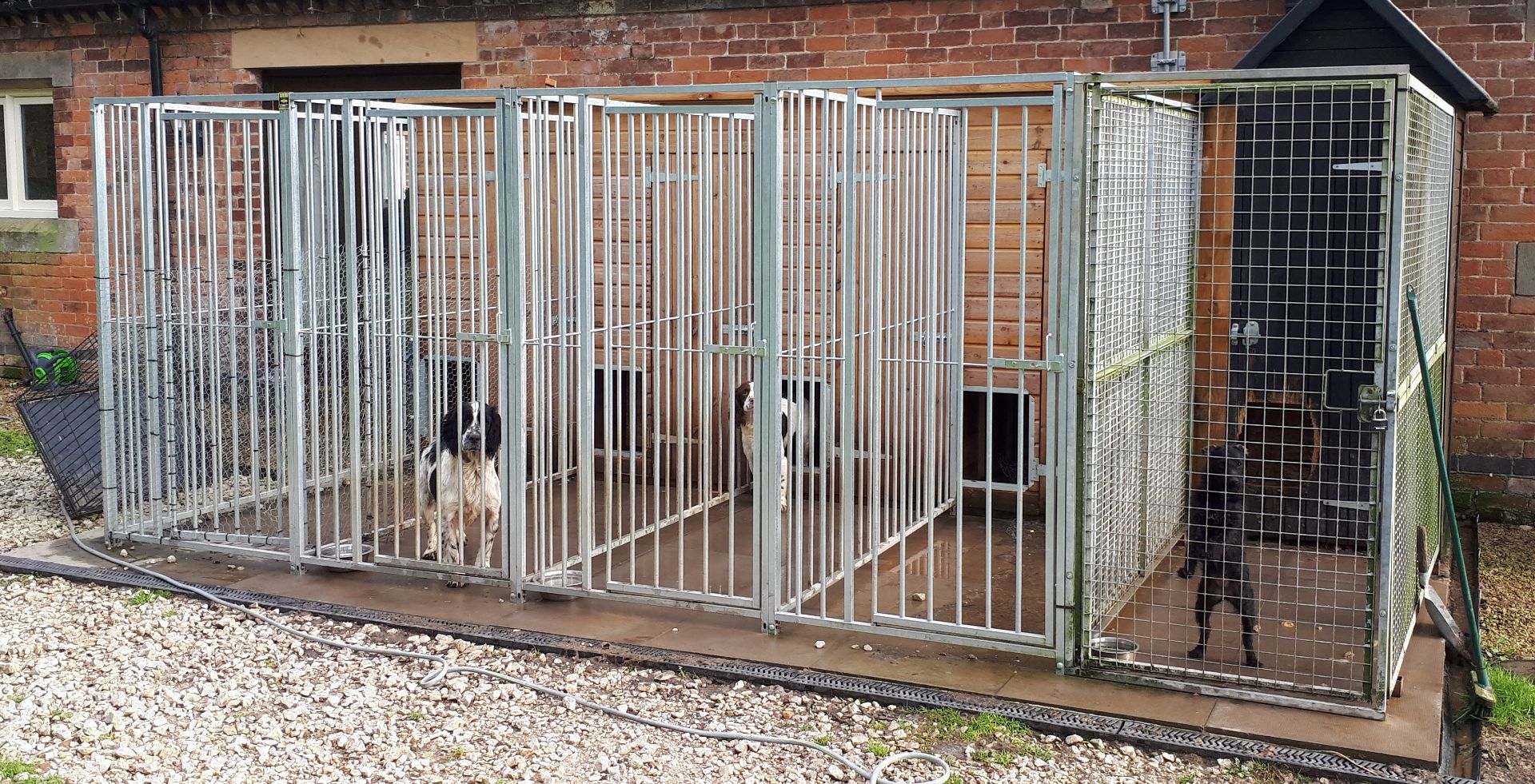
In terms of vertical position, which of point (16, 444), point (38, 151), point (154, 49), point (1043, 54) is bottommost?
point (16, 444)

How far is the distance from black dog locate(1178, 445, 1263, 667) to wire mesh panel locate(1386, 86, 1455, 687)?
0.49m

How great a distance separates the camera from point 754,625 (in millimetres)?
5891

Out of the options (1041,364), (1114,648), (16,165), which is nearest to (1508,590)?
(1114,648)

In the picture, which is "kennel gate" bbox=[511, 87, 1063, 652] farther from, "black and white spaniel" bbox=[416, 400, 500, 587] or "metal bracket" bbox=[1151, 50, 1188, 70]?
"metal bracket" bbox=[1151, 50, 1188, 70]

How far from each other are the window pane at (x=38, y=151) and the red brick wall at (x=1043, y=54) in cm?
232

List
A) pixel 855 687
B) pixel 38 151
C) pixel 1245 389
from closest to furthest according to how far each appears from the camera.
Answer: pixel 855 687
pixel 1245 389
pixel 38 151

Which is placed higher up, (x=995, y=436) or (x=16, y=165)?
(x=16, y=165)

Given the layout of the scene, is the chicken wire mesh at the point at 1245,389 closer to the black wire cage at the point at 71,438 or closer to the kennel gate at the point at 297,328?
the kennel gate at the point at 297,328

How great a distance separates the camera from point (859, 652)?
556 centimetres

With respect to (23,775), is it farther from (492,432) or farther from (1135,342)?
(1135,342)

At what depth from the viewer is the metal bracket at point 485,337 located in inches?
239

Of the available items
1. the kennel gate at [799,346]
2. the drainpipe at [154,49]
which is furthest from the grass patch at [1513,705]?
the drainpipe at [154,49]

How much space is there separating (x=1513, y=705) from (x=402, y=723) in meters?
3.77

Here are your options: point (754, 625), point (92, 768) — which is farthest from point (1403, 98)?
point (92, 768)
